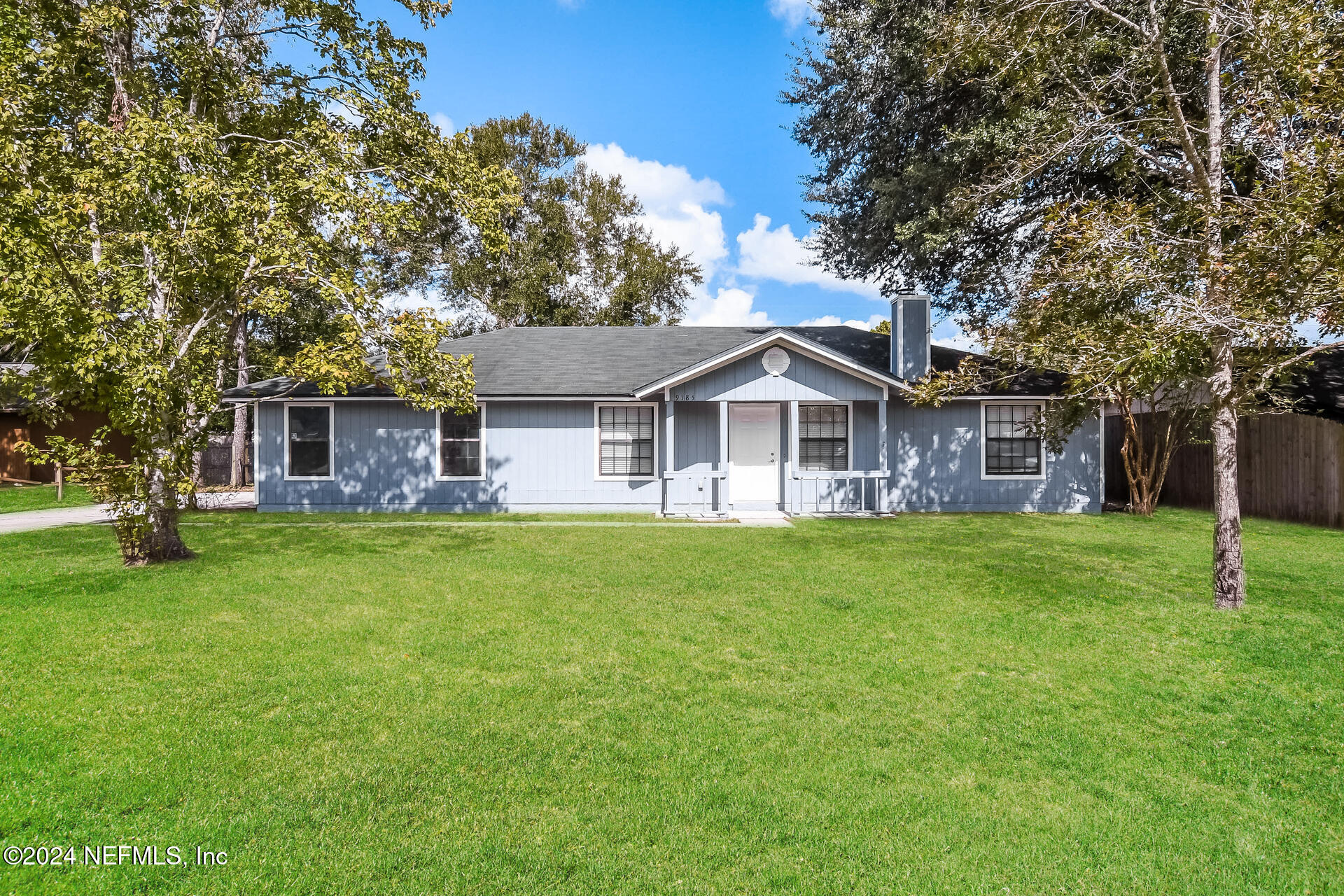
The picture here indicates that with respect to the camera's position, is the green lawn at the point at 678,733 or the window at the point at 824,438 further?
the window at the point at 824,438

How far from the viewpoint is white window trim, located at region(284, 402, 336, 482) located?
15289 millimetres

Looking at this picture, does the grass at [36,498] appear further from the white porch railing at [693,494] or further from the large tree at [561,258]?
the large tree at [561,258]

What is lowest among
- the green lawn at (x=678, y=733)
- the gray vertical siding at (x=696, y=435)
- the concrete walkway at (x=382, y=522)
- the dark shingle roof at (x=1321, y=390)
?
the green lawn at (x=678, y=733)

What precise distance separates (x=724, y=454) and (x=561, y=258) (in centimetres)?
2056

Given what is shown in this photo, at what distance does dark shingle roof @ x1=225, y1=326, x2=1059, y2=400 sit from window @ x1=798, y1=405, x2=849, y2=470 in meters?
1.35

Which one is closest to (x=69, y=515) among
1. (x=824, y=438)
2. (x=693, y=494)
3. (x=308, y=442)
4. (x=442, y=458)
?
(x=308, y=442)

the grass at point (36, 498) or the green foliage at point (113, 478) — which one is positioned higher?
the green foliage at point (113, 478)

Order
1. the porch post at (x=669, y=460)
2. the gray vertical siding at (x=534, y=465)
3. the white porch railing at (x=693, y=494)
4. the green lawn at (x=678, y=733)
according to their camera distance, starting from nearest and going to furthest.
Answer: the green lawn at (x=678, y=733), the porch post at (x=669, y=460), the white porch railing at (x=693, y=494), the gray vertical siding at (x=534, y=465)

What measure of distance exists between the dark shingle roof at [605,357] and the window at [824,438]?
1346 mm

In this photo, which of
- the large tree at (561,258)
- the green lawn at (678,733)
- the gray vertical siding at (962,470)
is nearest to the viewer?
the green lawn at (678,733)

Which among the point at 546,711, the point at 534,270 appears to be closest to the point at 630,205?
the point at 534,270

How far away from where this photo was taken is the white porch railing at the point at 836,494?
48.9ft

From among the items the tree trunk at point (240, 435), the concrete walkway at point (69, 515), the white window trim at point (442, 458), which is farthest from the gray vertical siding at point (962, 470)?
the tree trunk at point (240, 435)

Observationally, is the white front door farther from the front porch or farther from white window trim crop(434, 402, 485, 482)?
white window trim crop(434, 402, 485, 482)
